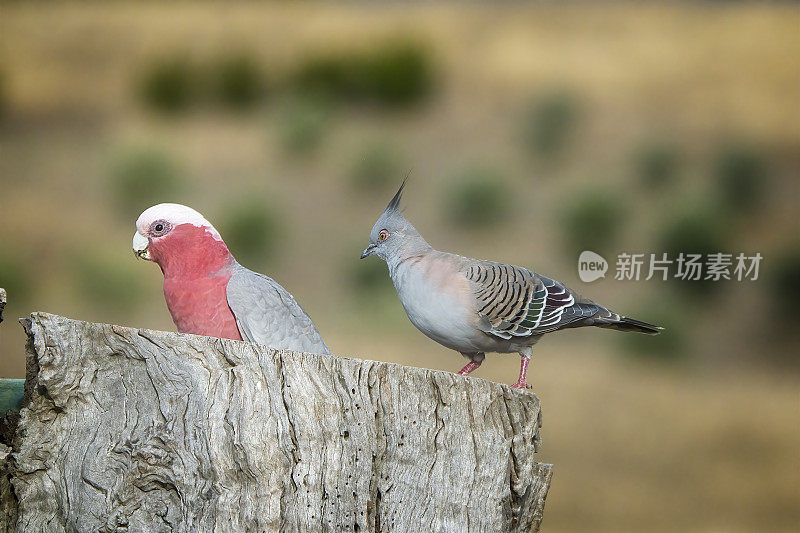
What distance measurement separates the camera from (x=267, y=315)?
1.76 metres

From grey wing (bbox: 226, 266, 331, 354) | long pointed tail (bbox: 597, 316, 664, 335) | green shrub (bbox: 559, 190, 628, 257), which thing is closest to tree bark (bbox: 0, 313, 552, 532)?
grey wing (bbox: 226, 266, 331, 354)

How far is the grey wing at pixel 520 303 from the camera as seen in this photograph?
1.79 meters

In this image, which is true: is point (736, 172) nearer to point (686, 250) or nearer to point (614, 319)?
point (686, 250)

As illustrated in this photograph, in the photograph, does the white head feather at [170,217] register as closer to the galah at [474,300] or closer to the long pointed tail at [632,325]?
the galah at [474,300]

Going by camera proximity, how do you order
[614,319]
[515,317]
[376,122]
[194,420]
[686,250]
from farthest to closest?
[376,122], [686,250], [614,319], [515,317], [194,420]

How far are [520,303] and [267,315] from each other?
559mm

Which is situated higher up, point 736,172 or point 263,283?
point 736,172

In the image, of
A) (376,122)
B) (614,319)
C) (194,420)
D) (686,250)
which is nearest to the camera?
(194,420)

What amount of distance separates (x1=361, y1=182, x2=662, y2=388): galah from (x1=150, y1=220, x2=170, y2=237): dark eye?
47cm

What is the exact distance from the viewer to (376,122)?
3941mm

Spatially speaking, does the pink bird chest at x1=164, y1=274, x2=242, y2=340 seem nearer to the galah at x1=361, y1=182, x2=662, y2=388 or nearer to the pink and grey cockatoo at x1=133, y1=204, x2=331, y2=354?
the pink and grey cockatoo at x1=133, y1=204, x2=331, y2=354

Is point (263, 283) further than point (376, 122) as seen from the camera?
No

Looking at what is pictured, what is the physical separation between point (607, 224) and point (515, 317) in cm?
206

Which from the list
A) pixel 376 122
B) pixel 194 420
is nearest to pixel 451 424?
pixel 194 420
